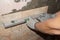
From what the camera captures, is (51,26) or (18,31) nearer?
(51,26)

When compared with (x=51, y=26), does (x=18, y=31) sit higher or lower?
lower

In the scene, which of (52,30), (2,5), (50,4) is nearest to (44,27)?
(52,30)

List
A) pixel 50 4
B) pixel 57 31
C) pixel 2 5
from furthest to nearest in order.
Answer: pixel 50 4
pixel 2 5
pixel 57 31

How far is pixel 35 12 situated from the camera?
6.48ft

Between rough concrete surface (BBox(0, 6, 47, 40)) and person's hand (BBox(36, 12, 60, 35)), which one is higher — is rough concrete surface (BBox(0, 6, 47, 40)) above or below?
below

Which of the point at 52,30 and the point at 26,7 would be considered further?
the point at 26,7

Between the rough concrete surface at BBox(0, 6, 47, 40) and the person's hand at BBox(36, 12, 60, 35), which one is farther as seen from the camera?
the rough concrete surface at BBox(0, 6, 47, 40)

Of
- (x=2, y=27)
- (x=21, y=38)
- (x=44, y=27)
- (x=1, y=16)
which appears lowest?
(x=21, y=38)

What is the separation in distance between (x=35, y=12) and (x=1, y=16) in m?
0.45

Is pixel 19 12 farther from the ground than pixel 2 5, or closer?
closer

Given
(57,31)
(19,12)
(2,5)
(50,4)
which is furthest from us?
(50,4)

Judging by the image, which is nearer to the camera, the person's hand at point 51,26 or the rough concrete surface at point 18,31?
the person's hand at point 51,26

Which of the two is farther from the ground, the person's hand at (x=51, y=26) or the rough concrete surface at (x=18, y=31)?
the person's hand at (x=51, y=26)

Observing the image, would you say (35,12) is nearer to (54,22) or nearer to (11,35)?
(11,35)
